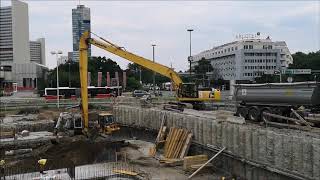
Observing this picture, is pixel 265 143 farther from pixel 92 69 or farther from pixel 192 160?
pixel 92 69

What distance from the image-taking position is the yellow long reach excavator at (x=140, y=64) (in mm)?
30922

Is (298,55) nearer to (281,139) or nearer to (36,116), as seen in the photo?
(36,116)

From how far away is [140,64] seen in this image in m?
32.8

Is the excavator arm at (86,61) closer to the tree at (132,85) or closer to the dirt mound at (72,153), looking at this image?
the dirt mound at (72,153)

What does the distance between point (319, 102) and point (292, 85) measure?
154 cm

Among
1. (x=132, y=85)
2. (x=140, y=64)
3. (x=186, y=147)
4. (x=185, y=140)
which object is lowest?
(x=186, y=147)

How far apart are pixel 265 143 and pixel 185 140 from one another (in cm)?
768

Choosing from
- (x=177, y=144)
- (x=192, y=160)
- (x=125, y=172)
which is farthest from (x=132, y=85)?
(x=125, y=172)

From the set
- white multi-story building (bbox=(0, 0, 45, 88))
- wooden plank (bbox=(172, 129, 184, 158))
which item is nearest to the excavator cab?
wooden plank (bbox=(172, 129, 184, 158))

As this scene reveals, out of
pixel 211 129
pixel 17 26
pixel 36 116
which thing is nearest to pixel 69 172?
pixel 211 129

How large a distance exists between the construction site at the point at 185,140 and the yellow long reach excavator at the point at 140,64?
0.08 meters

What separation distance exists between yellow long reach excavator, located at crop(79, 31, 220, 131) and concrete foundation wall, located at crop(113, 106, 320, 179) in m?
6.68

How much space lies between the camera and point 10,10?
586 ft

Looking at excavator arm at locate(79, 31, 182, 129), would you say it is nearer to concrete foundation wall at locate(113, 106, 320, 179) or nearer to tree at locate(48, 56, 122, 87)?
concrete foundation wall at locate(113, 106, 320, 179)
